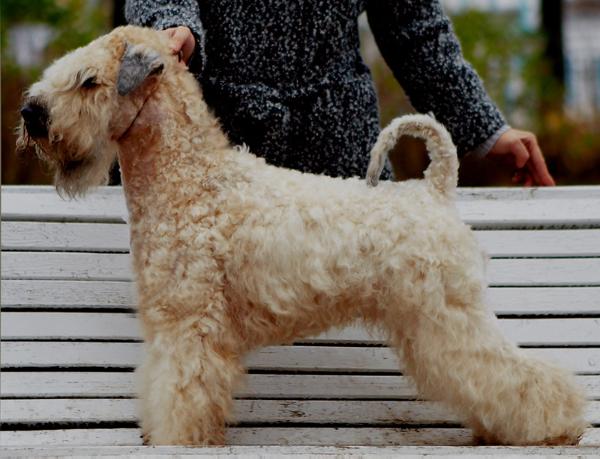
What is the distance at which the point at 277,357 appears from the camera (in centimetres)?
277

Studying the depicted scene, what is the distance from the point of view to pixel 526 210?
9.64 ft

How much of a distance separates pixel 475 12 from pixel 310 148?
5353 millimetres

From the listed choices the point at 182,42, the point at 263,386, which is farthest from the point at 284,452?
the point at 182,42

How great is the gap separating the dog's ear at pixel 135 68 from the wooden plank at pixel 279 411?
3.09 feet

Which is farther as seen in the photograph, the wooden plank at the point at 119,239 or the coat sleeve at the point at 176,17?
the wooden plank at the point at 119,239

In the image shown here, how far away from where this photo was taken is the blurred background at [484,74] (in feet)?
20.8

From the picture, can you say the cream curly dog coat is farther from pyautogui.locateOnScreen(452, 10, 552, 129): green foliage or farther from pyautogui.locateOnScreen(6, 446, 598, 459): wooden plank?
pyautogui.locateOnScreen(452, 10, 552, 129): green foliage

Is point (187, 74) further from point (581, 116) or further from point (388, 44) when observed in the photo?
point (581, 116)

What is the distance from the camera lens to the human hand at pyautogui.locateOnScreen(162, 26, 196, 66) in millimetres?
2297

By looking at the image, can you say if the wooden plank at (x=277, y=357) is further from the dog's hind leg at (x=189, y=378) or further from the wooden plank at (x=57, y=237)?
the dog's hind leg at (x=189, y=378)

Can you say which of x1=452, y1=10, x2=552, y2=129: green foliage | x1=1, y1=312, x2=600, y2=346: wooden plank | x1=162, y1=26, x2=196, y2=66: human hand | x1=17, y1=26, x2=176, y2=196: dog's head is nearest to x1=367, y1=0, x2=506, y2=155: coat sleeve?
x1=1, y1=312, x2=600, y2=346: wooden plank

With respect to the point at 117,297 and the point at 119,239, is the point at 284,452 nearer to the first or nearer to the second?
the point at 117,297

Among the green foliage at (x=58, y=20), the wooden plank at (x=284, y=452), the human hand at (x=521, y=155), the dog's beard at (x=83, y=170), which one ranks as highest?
the green foliage at (x=58, y=20)

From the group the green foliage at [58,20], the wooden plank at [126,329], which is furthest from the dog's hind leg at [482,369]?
the green foliage at [58,20]
